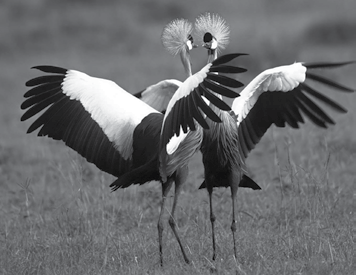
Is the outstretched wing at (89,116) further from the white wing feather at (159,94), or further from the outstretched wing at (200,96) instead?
the outstretched wing at (200,96)

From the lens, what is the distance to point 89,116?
14.9 feet

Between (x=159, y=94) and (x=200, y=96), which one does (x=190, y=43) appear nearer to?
(x=159, y=94)

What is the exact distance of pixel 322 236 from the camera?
4246 millimetres

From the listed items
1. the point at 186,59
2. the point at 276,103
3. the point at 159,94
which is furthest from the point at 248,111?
the point at 159,94

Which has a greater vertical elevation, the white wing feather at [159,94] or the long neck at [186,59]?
the long neck at [186,59]

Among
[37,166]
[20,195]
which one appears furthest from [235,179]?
[37,166]

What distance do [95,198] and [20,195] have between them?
783 mm

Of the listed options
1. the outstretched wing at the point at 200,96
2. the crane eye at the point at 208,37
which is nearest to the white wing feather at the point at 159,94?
the crane eye at the point at 208,37

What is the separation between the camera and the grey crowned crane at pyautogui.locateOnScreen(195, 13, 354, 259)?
4.34 metres

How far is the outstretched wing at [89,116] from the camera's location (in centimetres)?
448

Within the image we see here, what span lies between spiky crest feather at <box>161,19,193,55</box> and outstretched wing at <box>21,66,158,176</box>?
0.41 metres

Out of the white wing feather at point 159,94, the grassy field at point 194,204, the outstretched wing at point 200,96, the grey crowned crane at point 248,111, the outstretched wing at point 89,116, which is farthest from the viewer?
the white wing feather at point 159,94

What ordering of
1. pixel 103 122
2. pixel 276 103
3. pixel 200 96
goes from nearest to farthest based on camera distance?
pixel 200 96 < pixel 103 122 < pixel 276 103

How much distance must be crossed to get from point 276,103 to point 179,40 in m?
0.72
